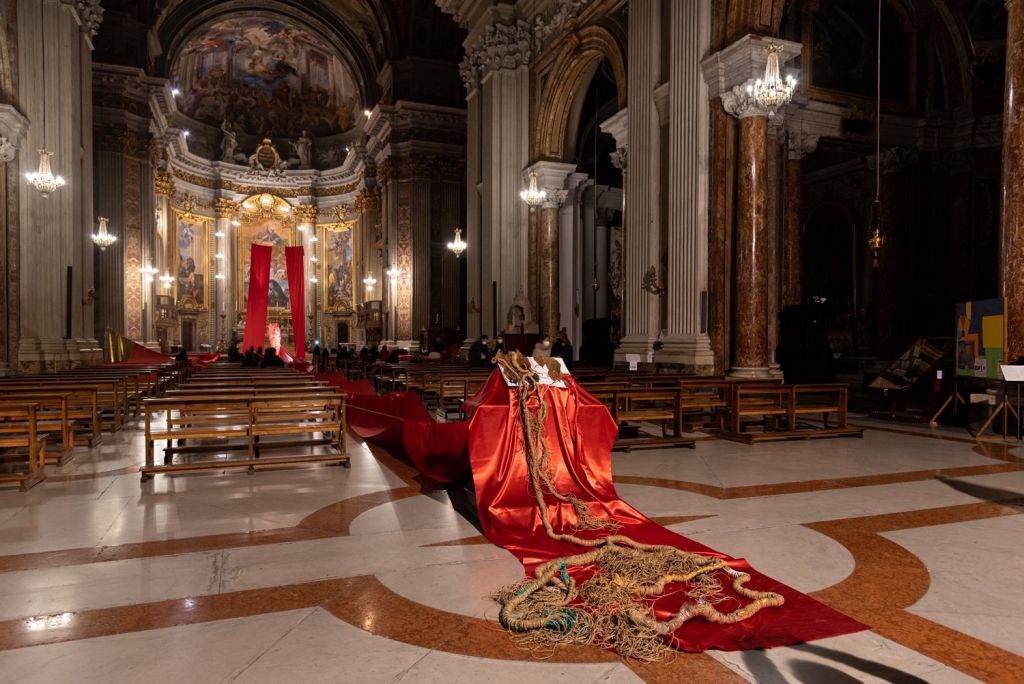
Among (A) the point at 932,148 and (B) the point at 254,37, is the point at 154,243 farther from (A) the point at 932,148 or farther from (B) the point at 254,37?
(A) the point at 932,148

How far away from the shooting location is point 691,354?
11.0 m

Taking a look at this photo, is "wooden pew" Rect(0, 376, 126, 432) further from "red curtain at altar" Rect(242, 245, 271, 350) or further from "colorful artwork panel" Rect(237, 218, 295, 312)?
"colorful artwork panel" Rect(237, 218, 295, 312)

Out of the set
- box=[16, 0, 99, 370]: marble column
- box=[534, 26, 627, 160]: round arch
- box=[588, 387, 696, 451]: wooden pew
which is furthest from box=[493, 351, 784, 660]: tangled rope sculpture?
Result: box=[534, 26, 627, 160]: round arch

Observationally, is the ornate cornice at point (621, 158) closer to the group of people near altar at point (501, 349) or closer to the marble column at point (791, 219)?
the marble column at point (791, 219)

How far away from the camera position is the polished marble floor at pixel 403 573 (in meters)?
2.44

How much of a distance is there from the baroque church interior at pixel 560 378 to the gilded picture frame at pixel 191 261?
2380 mm

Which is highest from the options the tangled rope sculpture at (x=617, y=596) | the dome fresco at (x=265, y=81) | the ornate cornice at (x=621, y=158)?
the dome fresco at (x=265, y=81)

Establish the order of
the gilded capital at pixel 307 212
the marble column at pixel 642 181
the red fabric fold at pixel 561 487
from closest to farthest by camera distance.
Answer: the red fabric fold at pixel 561 487
the marble column at pixel 642 181
the gilded capital at pixel 307 212

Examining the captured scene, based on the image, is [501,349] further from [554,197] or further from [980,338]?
[554,197]

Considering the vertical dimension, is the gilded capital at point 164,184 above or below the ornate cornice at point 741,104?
above

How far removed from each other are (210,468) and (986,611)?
5.75 meters

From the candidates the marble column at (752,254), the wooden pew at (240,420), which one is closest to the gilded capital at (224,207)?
the marble column at (752,254)

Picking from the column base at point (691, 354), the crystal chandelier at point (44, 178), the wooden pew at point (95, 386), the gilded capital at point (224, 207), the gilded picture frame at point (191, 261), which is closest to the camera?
the wooden pew at point (95, 386)

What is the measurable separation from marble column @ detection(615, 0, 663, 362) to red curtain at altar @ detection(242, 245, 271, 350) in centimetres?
1118
